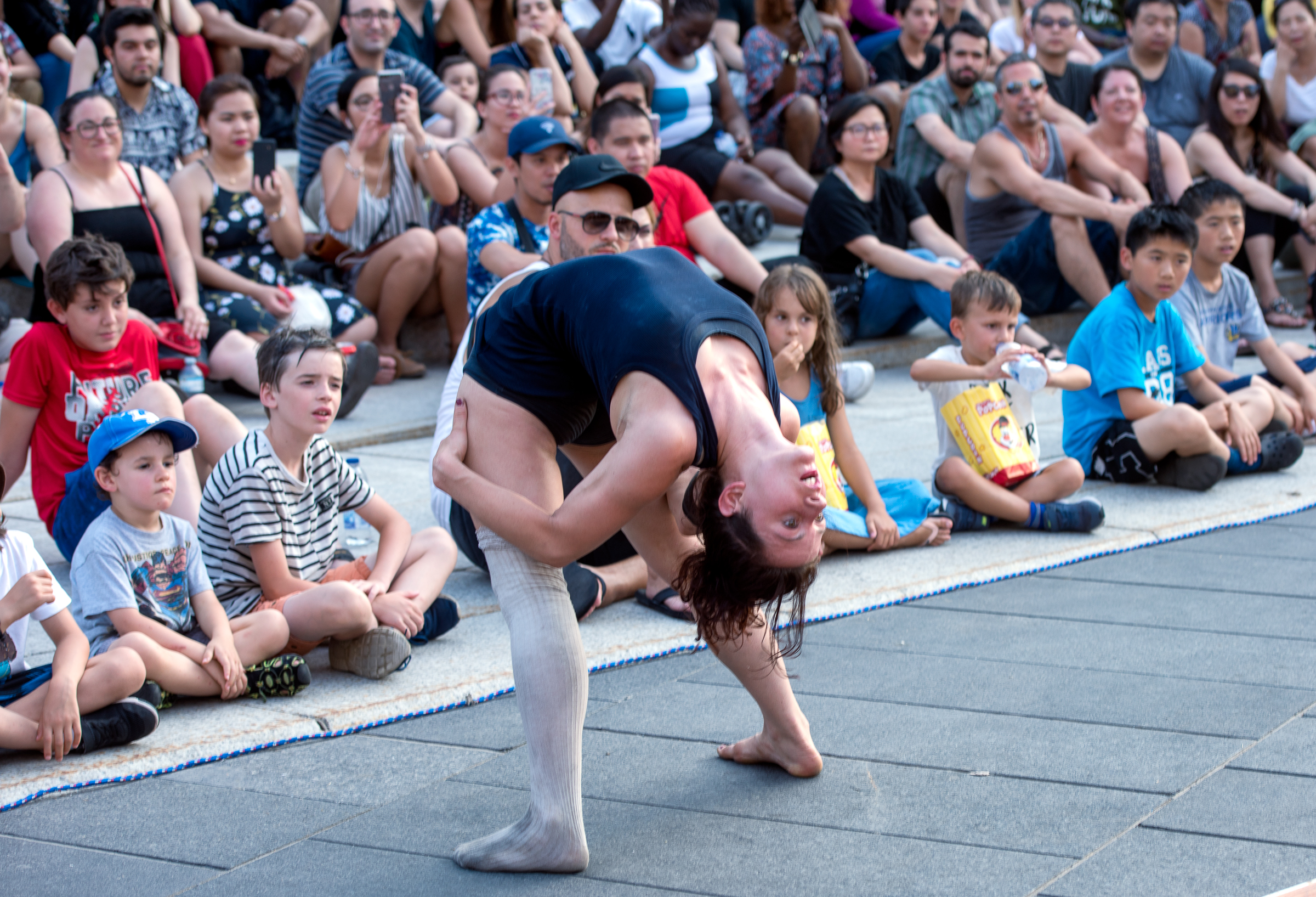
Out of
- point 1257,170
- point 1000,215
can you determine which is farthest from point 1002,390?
point 1257,170

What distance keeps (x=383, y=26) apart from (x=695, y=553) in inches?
205

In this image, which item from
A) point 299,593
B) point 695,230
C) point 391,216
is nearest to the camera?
point 299,593

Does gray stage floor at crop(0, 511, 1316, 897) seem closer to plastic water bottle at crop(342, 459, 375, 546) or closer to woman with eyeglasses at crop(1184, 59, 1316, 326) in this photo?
plastic water bottle at crop(342, 459, 375, 546)

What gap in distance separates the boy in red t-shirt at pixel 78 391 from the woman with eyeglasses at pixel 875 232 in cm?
383

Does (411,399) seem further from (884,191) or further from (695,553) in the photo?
(695,553)

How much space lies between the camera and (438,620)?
3791 mm

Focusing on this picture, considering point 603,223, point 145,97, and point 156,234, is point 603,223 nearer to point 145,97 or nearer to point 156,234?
point 156,234

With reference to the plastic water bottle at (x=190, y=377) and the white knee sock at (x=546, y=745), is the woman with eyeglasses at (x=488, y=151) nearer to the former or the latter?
the plastic water bottle at (x=190, y=377)

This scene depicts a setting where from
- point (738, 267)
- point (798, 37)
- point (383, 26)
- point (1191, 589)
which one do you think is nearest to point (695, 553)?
point (1191, 589)

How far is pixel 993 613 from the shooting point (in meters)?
3.88

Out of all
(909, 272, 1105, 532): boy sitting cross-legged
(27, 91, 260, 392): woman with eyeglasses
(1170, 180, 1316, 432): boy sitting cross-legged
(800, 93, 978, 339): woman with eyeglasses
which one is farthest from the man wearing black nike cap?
(800, 93, 978, 339): woman with eyeglasses

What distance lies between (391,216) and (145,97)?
1.22m

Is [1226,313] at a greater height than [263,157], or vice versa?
[263,157]

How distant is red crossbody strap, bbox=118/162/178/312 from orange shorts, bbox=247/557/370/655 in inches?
91.8
